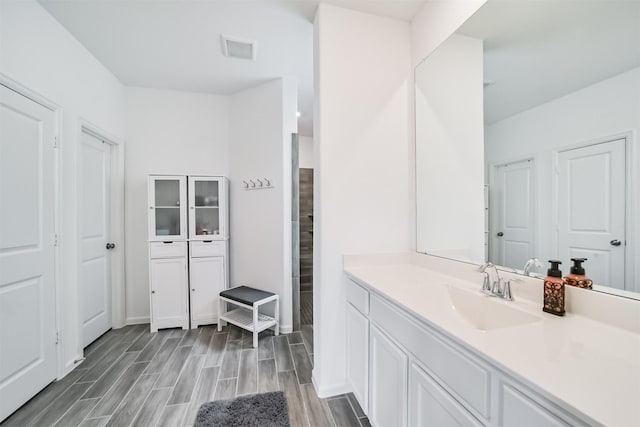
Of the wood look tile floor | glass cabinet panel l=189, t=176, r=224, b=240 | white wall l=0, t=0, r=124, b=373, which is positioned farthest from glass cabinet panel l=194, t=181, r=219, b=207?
the wood look tile floor

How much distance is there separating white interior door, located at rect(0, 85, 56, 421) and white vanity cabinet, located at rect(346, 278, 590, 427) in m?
2.16

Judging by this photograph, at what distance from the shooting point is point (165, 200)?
282 cm

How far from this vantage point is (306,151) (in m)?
4.71

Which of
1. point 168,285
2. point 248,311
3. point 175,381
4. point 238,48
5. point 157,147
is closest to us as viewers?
point 175,381

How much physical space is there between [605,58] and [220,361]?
2.92 metres

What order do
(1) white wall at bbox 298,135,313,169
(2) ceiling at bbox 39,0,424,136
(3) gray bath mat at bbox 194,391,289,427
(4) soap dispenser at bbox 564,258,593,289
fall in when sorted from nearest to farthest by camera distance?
(4) soap dispenser at bbox 564,258,593,289
(3) gray bath mat at bbox 194,391,289,427
(2) ceiling at bbox 39,0,424,136
(1) white wall at bbox 298,135,313,169

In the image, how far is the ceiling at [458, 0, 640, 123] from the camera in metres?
0.87

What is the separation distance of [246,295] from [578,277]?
252 cm

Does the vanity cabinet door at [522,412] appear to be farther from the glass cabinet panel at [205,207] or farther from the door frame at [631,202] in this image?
the glass cabinet panel at [205,207]

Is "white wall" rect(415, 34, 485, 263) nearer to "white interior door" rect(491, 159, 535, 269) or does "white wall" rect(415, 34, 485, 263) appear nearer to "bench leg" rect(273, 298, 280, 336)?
"white interior door" rect(491, 159, 535, 269)

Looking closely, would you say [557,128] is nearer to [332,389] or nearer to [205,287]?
[332,389]

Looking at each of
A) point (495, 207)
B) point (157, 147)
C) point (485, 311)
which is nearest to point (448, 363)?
point (485, 311)

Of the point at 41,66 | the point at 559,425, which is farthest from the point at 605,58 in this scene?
the point at 41,66

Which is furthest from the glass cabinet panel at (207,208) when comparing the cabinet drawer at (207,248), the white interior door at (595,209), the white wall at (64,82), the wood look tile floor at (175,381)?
the white interior door at (595,209)
